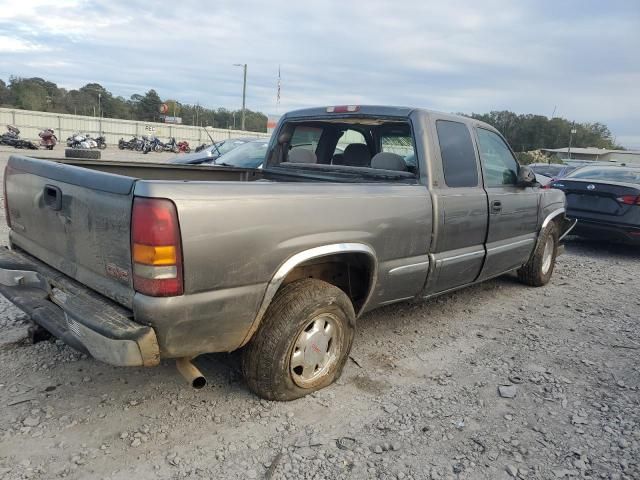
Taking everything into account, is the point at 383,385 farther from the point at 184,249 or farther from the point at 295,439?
the point at 184,249

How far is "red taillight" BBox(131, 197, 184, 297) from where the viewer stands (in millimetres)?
2232

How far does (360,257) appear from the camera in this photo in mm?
3215

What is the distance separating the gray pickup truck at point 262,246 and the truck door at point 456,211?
0.05ft

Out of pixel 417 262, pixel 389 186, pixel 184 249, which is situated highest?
pixel 389 186

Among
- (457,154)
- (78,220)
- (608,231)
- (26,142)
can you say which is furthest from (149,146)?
(78,220)

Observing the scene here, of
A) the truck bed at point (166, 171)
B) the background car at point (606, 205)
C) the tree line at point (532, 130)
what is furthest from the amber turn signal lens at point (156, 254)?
the tree line at point (532, 130)

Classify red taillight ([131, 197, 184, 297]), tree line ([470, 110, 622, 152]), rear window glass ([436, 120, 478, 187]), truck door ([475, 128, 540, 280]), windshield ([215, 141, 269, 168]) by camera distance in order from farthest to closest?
tree line ([470, 110, 622, 152]) → windshield ([215, 141, 269, 168]) → truck door ([475, 128, 540, 280]) → rear window glass ([436, 120, 478, 187]) → red taillight ([131, 197, 184, 297])

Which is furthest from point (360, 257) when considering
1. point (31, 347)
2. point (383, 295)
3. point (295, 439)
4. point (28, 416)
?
point (31, 347)

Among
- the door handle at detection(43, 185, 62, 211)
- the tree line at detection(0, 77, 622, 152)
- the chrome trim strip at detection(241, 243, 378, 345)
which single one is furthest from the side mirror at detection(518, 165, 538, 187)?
the tree line at detection(0, 77, 622, 152)

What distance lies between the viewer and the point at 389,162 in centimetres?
397

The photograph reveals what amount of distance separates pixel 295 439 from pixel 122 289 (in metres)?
1.21

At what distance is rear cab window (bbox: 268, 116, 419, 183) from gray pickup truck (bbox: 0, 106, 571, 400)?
2cm

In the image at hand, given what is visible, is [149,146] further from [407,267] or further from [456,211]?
[407,267]

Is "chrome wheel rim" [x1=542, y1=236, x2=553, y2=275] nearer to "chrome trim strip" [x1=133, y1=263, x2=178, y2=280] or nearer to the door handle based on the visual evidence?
"chrome trim strip" [x1=133, y1=263, x2=178, y2=280]
